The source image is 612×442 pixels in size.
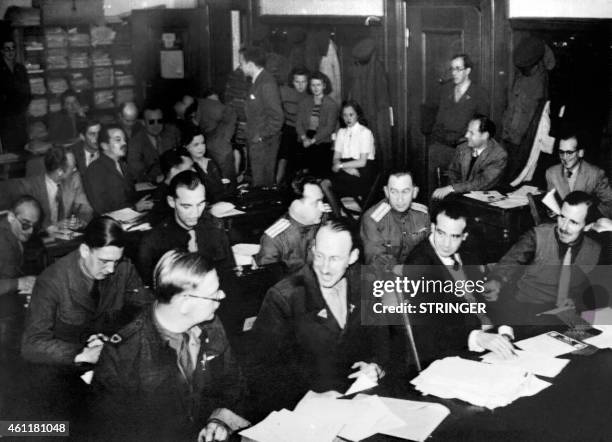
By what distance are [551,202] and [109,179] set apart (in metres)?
2.82

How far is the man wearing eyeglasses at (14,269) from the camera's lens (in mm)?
2945

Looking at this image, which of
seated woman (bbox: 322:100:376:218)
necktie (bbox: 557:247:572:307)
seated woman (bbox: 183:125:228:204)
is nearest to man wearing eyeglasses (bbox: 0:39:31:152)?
seated woman (bbox: 183:125:228:204)

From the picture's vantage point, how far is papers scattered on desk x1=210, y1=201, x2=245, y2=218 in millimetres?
3928

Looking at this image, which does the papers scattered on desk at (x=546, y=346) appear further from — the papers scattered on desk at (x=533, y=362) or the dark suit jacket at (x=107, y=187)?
the dark suit jacket at (x=107, y=187)

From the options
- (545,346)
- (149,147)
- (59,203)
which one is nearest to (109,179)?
(59,203)

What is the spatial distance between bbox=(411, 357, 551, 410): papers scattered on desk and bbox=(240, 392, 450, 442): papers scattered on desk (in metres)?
0.10

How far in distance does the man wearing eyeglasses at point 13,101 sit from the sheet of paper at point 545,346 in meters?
5.32

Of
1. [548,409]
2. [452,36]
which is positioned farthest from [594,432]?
[452,36]

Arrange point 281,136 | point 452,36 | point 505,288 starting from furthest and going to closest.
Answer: point 281,136 < point 452,36 < point 505,288

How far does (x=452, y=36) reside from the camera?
17.7 feet

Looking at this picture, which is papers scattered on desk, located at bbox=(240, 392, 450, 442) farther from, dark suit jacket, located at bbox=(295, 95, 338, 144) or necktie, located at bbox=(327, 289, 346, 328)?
dark suit jacket, located at bbox=(295, 95, 338, 144)

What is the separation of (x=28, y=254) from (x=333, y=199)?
192 centimetres

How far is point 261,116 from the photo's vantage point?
18.4 ft

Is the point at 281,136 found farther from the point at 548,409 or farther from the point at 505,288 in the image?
the point at 548,409
